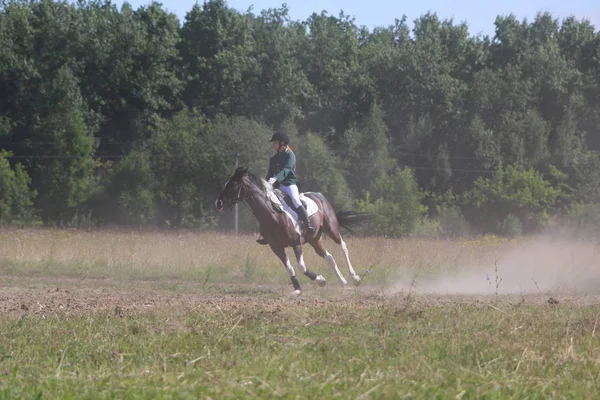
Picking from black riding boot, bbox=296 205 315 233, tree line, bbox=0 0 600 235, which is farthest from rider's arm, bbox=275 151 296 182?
tree line, bbox=0 0 600 235

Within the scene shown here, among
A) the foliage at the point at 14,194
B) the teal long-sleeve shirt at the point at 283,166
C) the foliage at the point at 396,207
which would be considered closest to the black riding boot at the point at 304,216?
the teal long-sleeve shirt at the point at 283,166

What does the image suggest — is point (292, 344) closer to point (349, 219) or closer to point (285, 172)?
point (285, 172)

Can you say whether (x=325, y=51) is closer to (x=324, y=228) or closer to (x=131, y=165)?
(x=131, y=165)

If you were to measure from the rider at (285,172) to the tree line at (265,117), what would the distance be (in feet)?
98.3

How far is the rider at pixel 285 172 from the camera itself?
16.4 meters

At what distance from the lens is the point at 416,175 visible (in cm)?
6231

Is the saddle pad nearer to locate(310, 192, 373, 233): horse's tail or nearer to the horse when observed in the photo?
the horse

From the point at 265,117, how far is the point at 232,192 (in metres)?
44.6

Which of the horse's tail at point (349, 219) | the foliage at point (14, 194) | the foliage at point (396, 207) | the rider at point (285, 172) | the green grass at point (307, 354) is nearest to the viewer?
the green grass at point (307, 354)

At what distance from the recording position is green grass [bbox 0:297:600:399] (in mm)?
6887

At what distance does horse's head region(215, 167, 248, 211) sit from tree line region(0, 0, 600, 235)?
101 ft

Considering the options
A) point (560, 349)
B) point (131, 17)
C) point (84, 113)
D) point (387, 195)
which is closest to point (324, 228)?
point (560, 349)

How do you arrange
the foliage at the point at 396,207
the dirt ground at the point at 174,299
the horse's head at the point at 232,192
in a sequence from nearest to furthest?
the dirt ground at the point at 174,299 < the horse's head at the point at 232,192 < the foliage at the point at 396,207

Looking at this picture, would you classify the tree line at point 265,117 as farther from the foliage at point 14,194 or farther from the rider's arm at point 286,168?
the rider's arm at point 286,168
